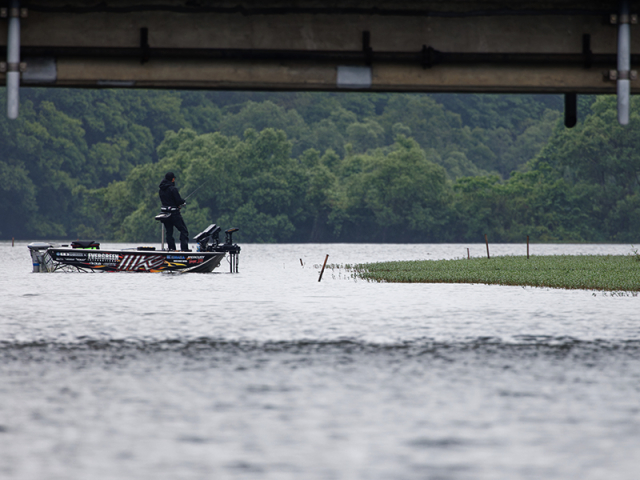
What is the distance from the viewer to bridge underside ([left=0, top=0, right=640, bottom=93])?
14.9 m

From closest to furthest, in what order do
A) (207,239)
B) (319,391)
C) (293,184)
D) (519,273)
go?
(319,391) → (207,239) → (519,273) → (293,184)

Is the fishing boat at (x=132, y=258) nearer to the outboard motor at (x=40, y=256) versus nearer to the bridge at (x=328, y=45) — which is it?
the outboard motor at (x=40, y=256)

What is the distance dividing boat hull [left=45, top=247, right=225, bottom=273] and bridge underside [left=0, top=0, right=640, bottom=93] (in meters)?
14.0

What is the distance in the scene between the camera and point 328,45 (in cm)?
1517

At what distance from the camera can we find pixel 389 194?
90125 mm

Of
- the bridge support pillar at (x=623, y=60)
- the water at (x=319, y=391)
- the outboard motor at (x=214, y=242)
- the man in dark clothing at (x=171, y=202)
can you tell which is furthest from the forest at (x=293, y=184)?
the bridge support pillar at (x=623, y=60)

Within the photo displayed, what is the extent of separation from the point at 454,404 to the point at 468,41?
24.5 feet

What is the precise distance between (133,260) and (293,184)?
6184 cm

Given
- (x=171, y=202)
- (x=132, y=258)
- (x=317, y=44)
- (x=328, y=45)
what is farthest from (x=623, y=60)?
(x=132, y=258)

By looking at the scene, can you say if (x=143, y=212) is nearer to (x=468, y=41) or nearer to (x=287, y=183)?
(x=287, y=183)

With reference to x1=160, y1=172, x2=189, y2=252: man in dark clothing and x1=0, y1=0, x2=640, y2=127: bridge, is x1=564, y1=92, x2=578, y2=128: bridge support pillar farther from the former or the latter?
x1=160, y1=172, x2=189, y2=252: man in dark clothing

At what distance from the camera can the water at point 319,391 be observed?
281 inches

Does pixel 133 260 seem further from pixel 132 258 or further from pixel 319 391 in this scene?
pixel 319 391

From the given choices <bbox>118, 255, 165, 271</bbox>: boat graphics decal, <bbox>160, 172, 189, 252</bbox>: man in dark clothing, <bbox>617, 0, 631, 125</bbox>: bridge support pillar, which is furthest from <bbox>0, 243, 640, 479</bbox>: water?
<bbox>118, 255, 165, 271</bbox>: boat graphics decal
